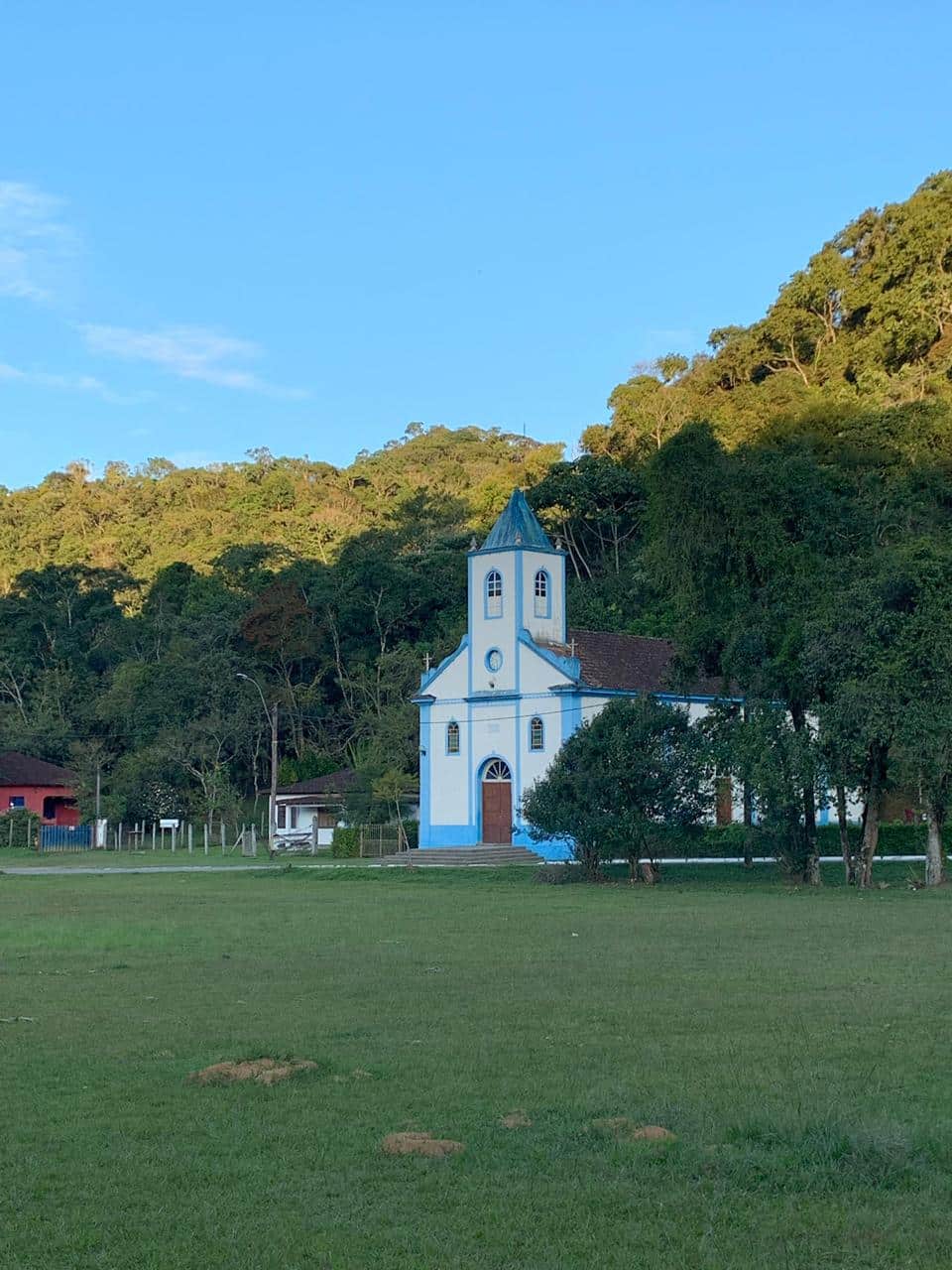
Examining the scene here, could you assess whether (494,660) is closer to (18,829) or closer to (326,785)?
(326,785)

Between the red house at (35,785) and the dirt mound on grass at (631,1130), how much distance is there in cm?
7652

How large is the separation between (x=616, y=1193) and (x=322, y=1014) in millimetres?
6720

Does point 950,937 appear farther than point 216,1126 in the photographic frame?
Yes

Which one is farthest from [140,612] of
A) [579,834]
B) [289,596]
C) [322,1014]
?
[322,1014]

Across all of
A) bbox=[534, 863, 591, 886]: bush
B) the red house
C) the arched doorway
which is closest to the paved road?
the arched doorway

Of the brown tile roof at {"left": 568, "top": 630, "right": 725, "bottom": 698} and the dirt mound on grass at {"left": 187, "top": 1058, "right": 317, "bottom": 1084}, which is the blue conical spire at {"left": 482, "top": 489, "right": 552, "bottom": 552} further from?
the dirt mound on grass at {"left": 187, "top": 1058, "right": 317, "bottom": 1084}

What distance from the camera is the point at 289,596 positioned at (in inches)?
3253

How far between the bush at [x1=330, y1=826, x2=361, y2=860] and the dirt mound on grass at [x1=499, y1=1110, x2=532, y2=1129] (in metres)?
46.0

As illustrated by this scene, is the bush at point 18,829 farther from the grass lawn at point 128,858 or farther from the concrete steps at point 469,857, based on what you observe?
the concrete steps at point 469,857

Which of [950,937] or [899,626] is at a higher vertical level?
[899,626]

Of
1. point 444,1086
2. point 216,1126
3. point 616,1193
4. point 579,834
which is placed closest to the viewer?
point 616,1193

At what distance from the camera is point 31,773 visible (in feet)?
276

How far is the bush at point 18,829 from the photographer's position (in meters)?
75.1

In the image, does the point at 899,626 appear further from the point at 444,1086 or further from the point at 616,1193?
the point at 616,1193
